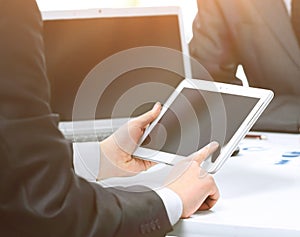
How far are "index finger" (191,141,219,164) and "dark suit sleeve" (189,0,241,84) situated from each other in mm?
779

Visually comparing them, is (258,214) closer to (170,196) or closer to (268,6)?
(170,196)

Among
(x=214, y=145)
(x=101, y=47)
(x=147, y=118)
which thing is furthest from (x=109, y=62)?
(x=214, y=145)

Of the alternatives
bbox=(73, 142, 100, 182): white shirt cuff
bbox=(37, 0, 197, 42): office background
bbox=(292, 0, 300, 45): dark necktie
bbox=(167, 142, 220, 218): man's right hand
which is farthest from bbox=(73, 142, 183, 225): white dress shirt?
bbox=(37, 0, 197, 42): office background

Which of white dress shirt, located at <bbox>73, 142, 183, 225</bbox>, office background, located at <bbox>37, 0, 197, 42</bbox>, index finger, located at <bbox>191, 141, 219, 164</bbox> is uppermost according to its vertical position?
index finger, located at <bbox>191, 141, 219, 164</bbox>

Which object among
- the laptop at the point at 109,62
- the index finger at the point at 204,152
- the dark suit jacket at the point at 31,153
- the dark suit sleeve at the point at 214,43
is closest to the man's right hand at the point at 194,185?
the index finger at the point at 204,152

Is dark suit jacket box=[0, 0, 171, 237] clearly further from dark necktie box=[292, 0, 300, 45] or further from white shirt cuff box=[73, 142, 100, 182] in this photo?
dark necktie box=[292, 0, 300, 45]

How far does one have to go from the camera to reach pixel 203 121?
1043mm

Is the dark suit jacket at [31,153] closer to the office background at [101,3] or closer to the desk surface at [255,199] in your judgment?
the desk surface at [255,199]

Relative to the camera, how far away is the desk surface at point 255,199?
0.80 meters

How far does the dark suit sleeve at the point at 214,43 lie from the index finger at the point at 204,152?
2.56 ft

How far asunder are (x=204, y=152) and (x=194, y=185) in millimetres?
82

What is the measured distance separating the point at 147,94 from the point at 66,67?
197 mm

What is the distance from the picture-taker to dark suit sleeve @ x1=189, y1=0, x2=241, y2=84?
173 centimetres

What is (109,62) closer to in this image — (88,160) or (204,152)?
(88,160)
